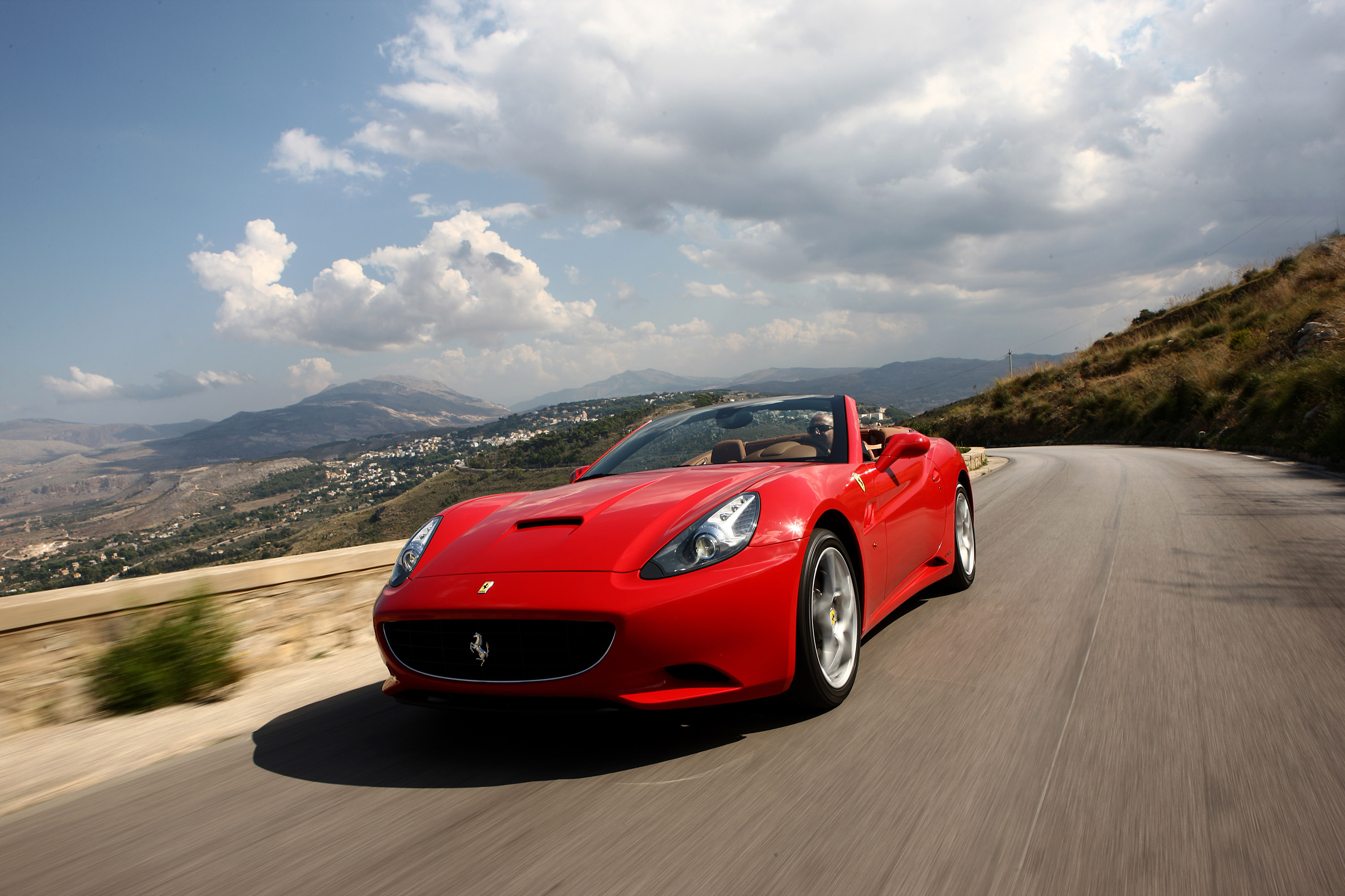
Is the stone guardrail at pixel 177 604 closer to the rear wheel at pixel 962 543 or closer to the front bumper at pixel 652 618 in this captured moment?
the front bumper at pixel 652 618

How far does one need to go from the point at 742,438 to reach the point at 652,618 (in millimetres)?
1843

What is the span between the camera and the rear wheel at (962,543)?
16.0ft

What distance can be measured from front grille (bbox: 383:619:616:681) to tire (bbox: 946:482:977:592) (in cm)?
318

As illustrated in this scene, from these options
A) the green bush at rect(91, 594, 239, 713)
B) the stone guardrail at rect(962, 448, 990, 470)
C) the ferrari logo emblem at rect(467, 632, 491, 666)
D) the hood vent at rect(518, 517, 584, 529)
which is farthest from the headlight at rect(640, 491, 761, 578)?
the stone guardrail at rect(962, 448, 990, 470)

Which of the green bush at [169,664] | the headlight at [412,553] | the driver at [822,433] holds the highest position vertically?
the driver at [822,433]

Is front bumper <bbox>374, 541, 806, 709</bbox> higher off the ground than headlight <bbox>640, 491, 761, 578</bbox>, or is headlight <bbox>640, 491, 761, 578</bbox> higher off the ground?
headlight <bbox>640, 491, 761, 578</bbox>

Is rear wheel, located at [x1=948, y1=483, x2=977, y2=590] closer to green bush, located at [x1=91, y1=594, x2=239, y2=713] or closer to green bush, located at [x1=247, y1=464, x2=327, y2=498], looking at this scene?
green bush, located at [x1=91, y1=594, x2=239, y2=713]

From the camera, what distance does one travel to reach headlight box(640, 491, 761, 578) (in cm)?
249

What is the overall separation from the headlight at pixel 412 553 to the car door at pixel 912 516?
7.06 feet

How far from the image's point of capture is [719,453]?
3926mm

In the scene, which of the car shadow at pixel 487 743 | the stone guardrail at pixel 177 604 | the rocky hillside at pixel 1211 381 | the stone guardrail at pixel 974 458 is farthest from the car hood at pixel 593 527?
the stone guardrail at pixel 974 458

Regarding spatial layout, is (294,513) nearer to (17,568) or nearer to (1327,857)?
(17,568)

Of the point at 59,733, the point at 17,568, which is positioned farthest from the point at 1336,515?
the point at 17,568

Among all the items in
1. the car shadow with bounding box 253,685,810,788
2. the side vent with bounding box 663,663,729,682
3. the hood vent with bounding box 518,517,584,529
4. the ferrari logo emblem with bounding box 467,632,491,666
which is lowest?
the car shadow with bounding box 253,685,810,788
